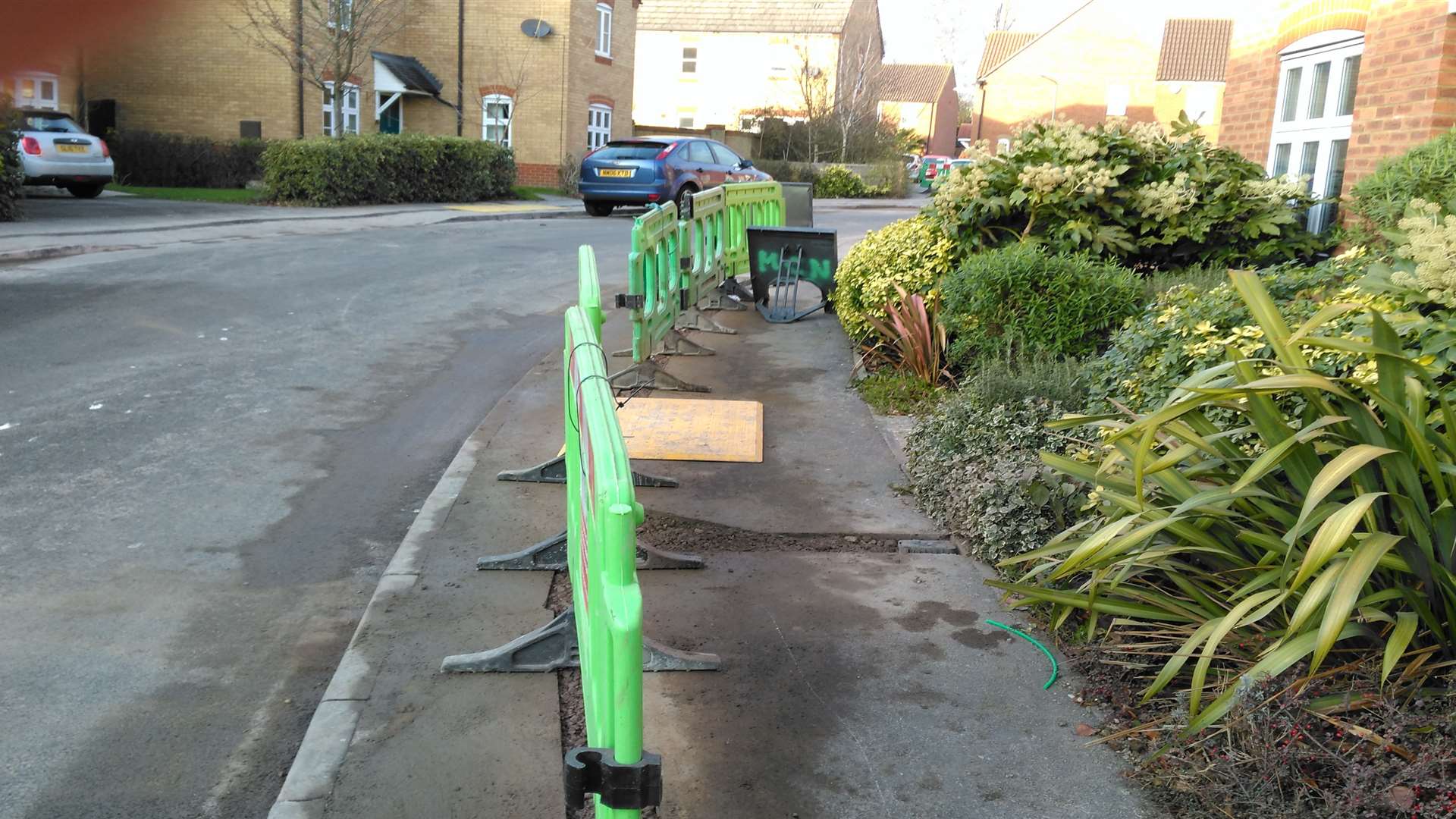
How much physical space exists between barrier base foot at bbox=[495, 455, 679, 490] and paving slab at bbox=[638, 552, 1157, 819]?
124cm

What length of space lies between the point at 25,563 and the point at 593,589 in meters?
3.87

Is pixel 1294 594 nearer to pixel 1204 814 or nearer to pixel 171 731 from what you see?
pixel 1204 814

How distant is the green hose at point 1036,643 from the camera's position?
429cm

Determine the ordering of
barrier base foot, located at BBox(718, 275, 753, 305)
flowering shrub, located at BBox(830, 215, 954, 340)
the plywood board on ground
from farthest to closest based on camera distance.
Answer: barrier base foot, located at BBox(718, 275, 753, 305)
flowering shrub, located at BBox(830, 215, 954, 340)
the plywood board on ground

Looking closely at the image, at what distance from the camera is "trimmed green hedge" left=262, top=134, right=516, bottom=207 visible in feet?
74.3

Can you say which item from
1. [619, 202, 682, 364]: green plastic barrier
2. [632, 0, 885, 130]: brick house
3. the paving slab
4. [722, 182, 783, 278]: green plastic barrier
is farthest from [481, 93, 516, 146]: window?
the paving slab

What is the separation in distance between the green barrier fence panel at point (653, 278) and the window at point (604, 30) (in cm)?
2700

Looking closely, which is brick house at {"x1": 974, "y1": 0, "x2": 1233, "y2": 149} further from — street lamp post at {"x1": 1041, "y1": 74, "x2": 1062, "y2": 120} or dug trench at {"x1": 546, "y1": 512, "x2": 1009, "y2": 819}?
dug trench at {"x1": 546, "y1": 512, "x2": 1009, "y2": 819}

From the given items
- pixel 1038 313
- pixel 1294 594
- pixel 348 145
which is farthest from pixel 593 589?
pixel 348 145

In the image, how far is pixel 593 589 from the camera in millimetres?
2688

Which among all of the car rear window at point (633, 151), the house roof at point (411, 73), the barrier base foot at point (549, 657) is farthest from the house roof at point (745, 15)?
the barrier base foot at point (549, 657)

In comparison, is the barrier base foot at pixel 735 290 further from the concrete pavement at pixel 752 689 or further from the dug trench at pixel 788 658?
the dug trench at pixel 788 658

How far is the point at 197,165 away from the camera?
26.1m

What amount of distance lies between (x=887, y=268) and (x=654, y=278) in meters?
1.94
